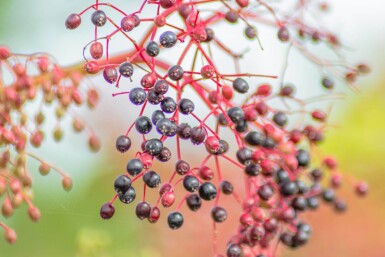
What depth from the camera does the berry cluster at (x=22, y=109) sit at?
79.6 inches

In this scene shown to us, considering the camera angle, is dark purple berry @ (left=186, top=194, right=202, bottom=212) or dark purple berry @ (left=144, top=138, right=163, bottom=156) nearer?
dark purple berry @ (left=144, top=138, right=163, bottom=156)

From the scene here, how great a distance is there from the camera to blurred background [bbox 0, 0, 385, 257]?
309cm

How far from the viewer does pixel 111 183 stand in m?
3.50

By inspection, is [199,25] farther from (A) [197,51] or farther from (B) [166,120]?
(B) [166,120]

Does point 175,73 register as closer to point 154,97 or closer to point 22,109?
point 154,97

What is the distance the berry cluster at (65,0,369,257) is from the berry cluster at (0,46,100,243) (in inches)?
9.8

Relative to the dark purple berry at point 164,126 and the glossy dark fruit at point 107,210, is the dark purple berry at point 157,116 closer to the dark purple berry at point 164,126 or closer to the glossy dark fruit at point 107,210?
the dark purple berry at point 164,126

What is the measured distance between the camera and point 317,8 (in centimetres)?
257

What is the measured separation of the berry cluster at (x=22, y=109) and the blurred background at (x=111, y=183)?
0.46 metres

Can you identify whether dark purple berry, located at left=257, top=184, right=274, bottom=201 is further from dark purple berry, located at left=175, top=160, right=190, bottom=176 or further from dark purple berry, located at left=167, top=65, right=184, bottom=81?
dark purple berry, located at left=167, top=65, right=184, bottom=81

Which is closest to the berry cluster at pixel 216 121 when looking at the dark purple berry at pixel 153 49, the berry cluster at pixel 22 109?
the dark purple berry at pixel 153 49

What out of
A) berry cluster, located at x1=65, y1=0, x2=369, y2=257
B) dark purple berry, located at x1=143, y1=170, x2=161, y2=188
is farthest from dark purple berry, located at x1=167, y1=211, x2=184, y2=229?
dark purple berry, located at x1=143, y1=170, x2=161, y2=188

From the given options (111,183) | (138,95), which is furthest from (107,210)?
(111,183)

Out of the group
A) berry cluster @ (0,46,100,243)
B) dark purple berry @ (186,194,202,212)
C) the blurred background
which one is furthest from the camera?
the blurred background
